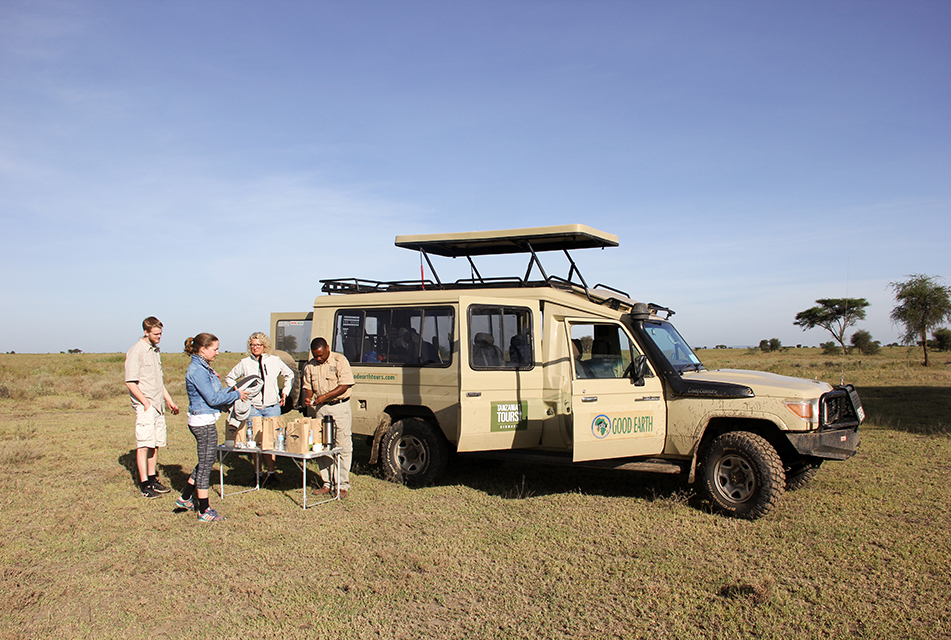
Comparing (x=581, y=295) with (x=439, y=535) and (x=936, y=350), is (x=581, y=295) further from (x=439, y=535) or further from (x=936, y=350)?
(x=936, y=350)

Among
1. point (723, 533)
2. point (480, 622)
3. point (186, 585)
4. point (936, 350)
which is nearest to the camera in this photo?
point (480, 622)

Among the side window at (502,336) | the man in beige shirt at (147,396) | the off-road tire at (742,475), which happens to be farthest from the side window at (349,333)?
the off-road tire at (742,475)

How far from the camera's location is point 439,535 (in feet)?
19.3

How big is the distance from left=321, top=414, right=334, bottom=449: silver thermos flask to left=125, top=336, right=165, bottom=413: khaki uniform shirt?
1759 mm

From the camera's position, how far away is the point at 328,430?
274 inches

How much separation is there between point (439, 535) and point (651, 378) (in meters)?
2.73

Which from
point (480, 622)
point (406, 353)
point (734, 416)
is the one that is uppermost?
point (406, 353)

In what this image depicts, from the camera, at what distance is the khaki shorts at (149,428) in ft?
22.6

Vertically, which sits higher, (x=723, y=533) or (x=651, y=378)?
(x=651, y=378)

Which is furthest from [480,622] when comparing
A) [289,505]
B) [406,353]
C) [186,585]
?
[406,353]

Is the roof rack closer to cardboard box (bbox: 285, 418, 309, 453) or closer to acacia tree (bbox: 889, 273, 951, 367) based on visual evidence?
cardboard box (bbox: 285, 418, 309, 453)

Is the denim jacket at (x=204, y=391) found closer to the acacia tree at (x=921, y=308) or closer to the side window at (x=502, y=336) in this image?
the side window at (x=502, y=336)

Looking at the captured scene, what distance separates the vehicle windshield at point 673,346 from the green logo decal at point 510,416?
160cm

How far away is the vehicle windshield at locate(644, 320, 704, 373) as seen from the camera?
7141 mm
